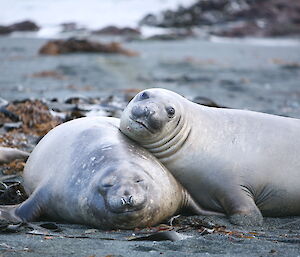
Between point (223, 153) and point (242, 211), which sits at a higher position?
point (223, 153)

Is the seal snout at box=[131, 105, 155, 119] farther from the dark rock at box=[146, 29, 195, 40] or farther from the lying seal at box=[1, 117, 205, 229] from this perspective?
the dark rock at box=[146, 29, 195, 40]

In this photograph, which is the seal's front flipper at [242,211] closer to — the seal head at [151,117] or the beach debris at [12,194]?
the seal head at [151,117]

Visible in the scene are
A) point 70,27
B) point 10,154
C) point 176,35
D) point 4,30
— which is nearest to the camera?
point 10,154

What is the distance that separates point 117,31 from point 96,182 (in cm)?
1986

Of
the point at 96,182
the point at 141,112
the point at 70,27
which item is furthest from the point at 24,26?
the point at 96,182

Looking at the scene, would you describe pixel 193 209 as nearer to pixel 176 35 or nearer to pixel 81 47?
pixel 81 47

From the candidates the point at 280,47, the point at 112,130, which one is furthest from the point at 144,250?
the point at 280,47

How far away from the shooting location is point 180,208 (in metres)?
4.28

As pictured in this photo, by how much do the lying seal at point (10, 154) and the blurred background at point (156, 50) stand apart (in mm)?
3304

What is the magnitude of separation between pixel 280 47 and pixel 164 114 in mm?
15997

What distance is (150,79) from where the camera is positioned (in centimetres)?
1261

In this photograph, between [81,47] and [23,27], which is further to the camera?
[23,27]

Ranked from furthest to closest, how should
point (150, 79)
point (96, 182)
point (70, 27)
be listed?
point (70, 27)
point (150, 79)
point (96, 182)

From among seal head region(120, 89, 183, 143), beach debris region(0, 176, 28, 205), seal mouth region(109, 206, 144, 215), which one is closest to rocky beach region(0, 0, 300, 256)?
beach debris region(0, 176, 28, 205)
